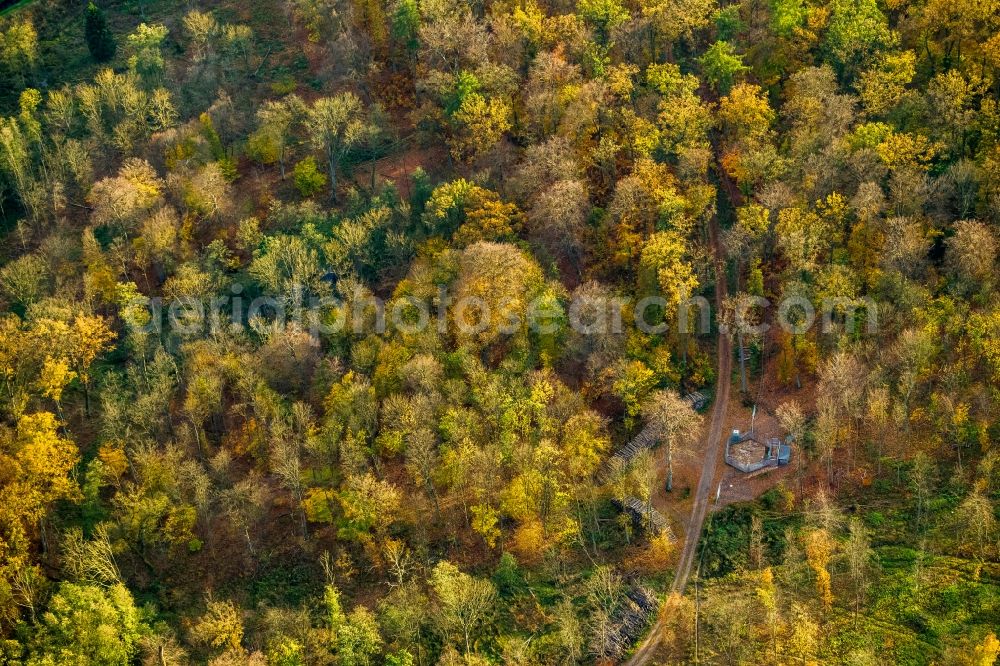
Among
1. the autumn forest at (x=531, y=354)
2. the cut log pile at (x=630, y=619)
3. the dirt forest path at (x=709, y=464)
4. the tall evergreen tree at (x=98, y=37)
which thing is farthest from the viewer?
the tall evergreen tree at (x=98, y=37)

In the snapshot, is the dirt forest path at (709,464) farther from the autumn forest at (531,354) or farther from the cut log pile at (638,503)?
the cut log pile at (638,503)

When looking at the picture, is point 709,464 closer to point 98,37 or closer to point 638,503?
Result: point 638,503

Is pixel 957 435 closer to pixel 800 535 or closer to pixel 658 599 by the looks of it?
pixel 800 535

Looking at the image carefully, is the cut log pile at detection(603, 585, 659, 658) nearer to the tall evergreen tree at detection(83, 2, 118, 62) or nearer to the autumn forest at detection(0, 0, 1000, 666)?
the autumn forest at detection(0, 0, 1000, 666)

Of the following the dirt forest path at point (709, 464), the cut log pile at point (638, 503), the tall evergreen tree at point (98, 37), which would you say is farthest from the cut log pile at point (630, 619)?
the tall evergreen tree at point (98, 37)

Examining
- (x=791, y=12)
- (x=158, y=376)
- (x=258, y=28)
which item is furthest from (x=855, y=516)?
(x=258, y=28)

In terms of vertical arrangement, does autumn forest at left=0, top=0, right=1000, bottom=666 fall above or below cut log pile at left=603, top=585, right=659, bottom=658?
above

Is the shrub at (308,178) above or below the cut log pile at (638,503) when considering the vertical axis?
above

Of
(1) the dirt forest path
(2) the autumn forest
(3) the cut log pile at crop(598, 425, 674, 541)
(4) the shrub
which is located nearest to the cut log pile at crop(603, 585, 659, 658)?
(2) the autumn forest
